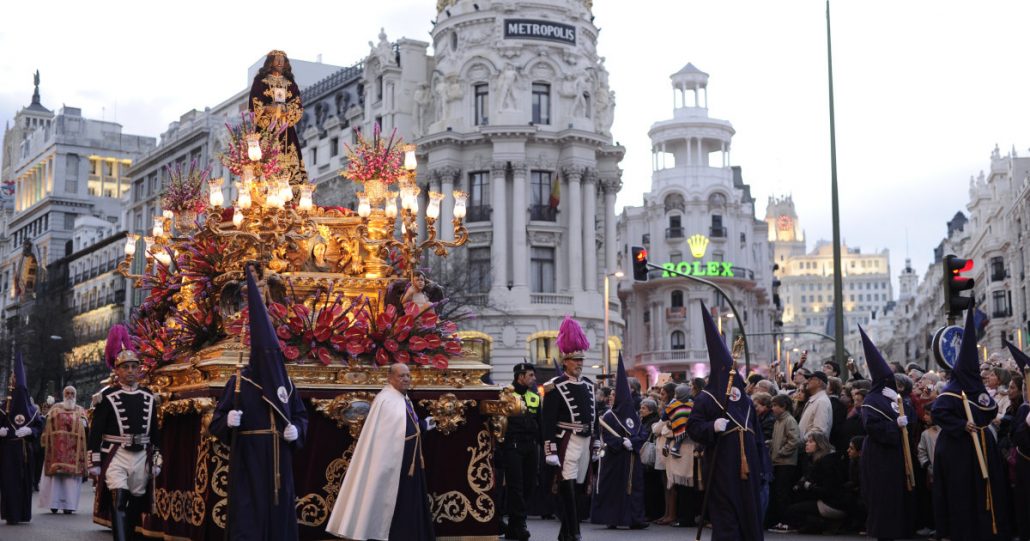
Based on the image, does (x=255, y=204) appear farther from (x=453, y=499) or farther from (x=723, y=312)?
(x=723, y=312)

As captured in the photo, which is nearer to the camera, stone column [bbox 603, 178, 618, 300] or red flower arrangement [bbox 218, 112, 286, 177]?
red flower arrangement [bbox 218, 112, 286, 177]

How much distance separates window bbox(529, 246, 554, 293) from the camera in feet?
205

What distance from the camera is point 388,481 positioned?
1240cm

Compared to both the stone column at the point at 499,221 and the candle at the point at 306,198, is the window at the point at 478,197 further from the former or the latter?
the candle at the point at 306,198

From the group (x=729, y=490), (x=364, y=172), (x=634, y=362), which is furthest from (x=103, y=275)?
(x=729, y=490)

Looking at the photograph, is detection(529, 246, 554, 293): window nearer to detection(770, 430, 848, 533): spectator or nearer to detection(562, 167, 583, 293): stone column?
detection(562, 167, 583, 293): stone column

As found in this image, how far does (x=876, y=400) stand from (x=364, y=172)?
7195 mm

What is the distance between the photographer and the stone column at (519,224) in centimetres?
6131

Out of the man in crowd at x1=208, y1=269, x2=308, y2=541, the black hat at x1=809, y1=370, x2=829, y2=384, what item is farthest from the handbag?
the man in crowd at x1=208, y1=269, x2=308, y2=541

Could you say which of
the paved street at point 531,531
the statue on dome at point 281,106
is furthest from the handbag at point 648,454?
the statue on dome at point 281,106

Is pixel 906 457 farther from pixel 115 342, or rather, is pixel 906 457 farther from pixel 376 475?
pixel 115 342

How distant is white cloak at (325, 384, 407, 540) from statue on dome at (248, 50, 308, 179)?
6104 mm

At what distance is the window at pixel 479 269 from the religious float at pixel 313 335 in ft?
137

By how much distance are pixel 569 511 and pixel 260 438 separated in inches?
184
